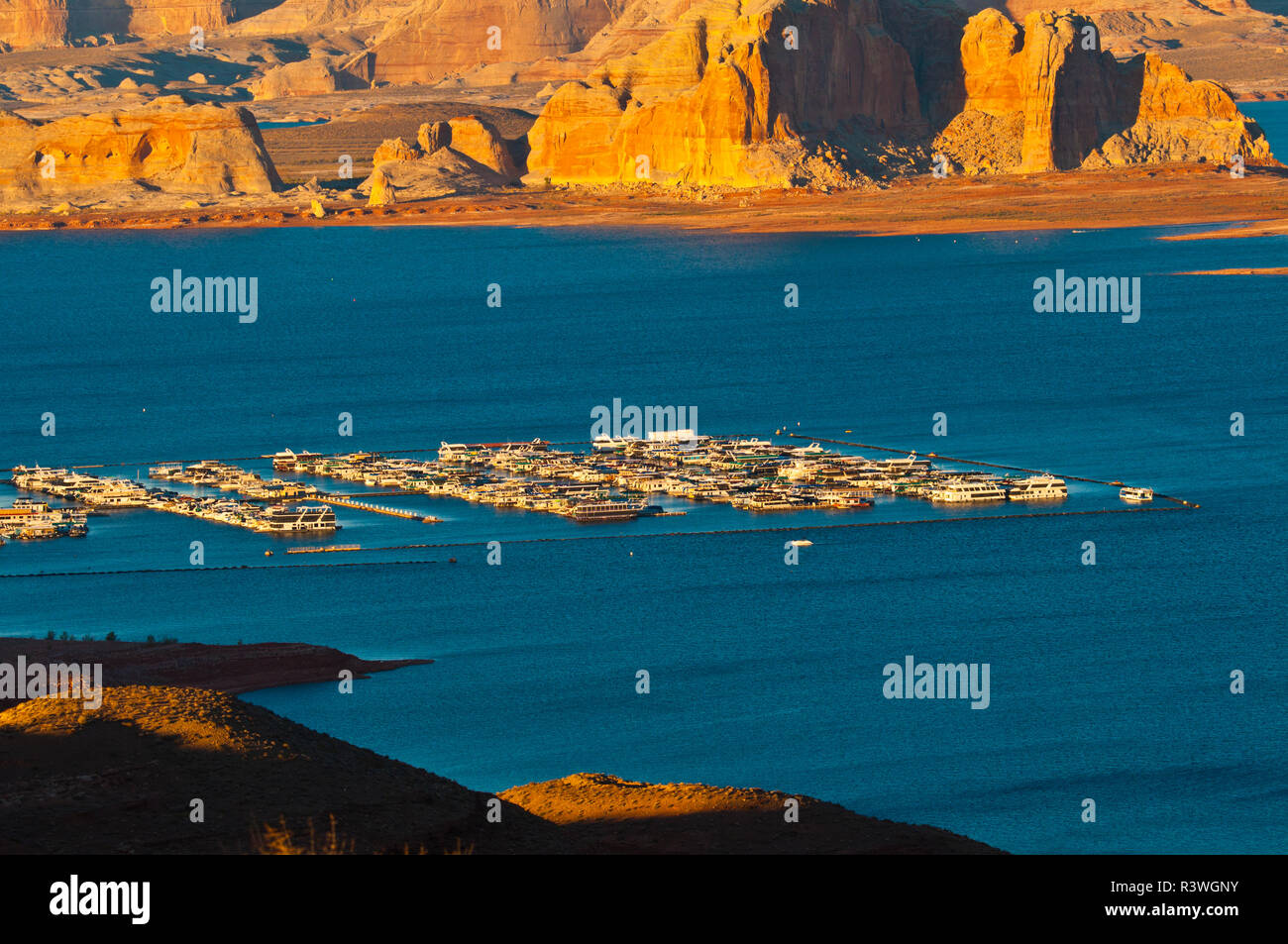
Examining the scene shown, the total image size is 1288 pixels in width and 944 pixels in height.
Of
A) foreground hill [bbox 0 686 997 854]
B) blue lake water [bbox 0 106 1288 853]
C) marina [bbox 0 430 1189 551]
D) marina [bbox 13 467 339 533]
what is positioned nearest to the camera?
foreground hill [bbox 0 686 997 854]

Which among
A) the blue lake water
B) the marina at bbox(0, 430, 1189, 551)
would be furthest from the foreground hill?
the marina at bbox(0, 430, 1189, 551)

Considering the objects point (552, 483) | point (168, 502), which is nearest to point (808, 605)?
point (552, 483)

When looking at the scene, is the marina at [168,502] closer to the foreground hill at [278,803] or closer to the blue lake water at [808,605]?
the blue lake water at [808,605]

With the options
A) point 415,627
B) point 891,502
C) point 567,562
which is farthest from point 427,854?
point 891,502

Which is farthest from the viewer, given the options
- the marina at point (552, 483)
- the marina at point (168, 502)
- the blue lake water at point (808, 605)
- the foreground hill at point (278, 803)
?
the marina at point (552, 483)

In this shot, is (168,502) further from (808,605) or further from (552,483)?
(808,605)

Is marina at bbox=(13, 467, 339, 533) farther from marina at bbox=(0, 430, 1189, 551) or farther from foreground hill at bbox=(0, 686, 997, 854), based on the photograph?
foreground hill at bbox=(0, 686, 997, 854)

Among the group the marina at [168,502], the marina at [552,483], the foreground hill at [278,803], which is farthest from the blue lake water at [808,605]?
the foreground hill at [278,803]

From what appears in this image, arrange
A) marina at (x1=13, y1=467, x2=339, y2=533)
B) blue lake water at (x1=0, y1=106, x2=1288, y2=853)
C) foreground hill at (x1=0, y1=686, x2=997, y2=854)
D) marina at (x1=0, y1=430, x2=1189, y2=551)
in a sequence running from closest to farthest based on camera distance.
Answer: foreground hill at (x1=0, y1=686, x2=997, y2=854) → blue lake water at (x1=0, y1=106, x2=1288, y2=853) → marina at (x1=13, y1=467, x2=339, y2=533) → marina at (x1=0, y1=430, x2=1189, y2=551)
